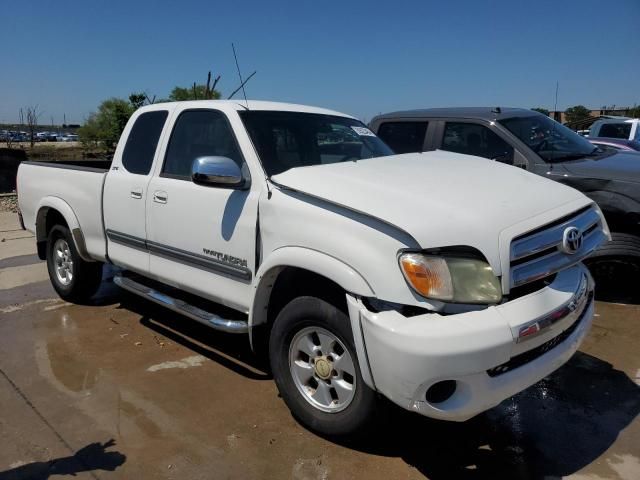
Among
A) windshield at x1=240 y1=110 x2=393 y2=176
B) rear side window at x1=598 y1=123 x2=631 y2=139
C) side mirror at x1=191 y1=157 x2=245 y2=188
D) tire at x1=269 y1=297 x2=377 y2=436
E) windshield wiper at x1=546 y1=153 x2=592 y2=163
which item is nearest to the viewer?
tire at x1=269 y1=297 x2=377 y2=436

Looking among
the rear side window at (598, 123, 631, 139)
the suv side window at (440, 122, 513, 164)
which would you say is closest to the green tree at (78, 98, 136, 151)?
the rear side window at (598, 123, 631, 139)

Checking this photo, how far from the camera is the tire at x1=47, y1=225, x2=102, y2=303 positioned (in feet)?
17.6

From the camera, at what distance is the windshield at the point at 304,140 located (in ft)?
12.0

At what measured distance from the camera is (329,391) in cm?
306

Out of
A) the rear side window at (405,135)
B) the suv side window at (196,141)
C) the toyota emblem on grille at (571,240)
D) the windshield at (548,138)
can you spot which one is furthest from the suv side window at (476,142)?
the suv side window at (196,141)

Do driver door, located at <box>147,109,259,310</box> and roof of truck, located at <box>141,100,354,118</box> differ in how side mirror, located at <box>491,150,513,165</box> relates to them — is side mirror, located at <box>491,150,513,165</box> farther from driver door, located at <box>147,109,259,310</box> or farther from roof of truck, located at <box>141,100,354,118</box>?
driver door, located at <box>147,109,259,310</box>

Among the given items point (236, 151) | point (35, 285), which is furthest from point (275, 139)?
point (35, 285)

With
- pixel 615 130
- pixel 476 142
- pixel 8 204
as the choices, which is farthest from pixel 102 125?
pixel 476 142

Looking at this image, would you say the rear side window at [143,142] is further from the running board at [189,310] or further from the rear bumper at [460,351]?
the rear bumper at [460,351]

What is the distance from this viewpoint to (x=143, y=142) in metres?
4.57

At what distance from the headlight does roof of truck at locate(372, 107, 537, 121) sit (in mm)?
3972

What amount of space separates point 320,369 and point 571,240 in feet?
5.04

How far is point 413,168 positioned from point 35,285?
5068mm

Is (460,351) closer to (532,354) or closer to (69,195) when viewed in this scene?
(532,354)
